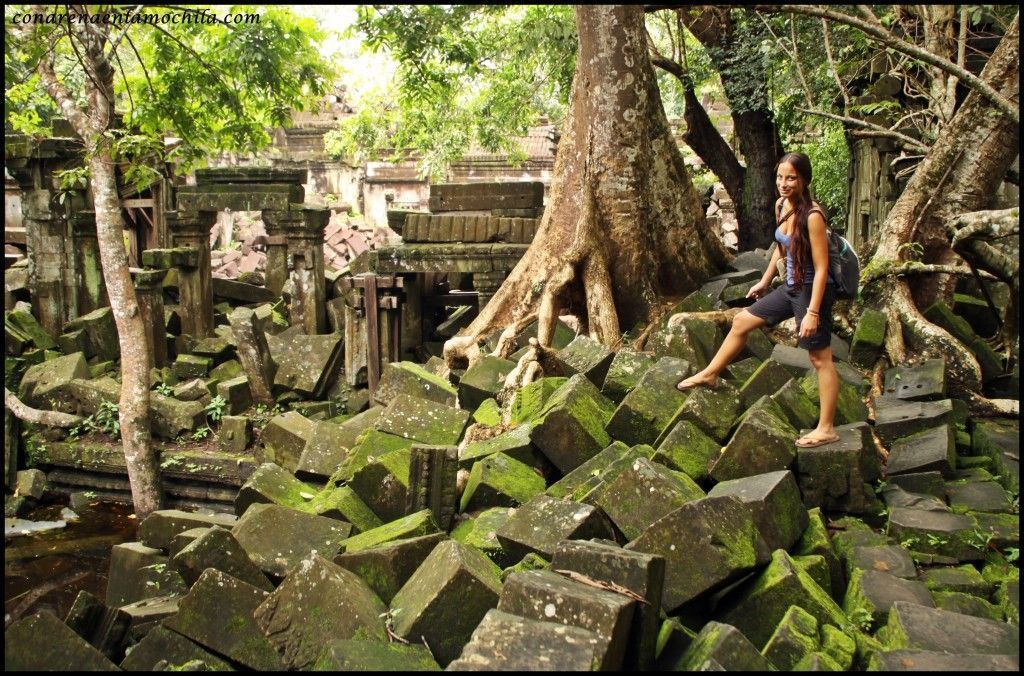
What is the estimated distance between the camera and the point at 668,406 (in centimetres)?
526

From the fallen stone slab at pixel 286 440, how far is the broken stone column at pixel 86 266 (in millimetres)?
6876

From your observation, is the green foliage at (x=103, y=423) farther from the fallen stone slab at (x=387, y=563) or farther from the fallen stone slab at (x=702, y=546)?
the fallen stone slab at (x=702, y=546)

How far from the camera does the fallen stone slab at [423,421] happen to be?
235 inches

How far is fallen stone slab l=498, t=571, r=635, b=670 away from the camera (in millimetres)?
2875

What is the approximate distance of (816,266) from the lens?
4500 millimetres

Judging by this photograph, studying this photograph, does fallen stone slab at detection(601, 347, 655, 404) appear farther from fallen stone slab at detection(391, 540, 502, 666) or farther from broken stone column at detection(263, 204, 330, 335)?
broken stone column at detection(263, 204, 330, 335)

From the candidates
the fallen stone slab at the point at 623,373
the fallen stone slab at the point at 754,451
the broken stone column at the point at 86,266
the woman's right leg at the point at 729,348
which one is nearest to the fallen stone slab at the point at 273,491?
the fallen stone slab at the point at 623,373

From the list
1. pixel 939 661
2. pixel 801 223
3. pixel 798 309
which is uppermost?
pixel 801 223

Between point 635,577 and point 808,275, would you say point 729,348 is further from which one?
point 635,577

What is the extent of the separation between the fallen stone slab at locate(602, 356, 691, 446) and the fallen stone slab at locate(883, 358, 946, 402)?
1.53 metres

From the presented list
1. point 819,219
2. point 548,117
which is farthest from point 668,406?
point 548,117

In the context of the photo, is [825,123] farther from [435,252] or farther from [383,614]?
[383,614]

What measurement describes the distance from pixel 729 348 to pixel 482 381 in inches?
89.2

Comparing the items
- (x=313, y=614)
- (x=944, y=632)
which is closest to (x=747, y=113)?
(x=944, y=632)
